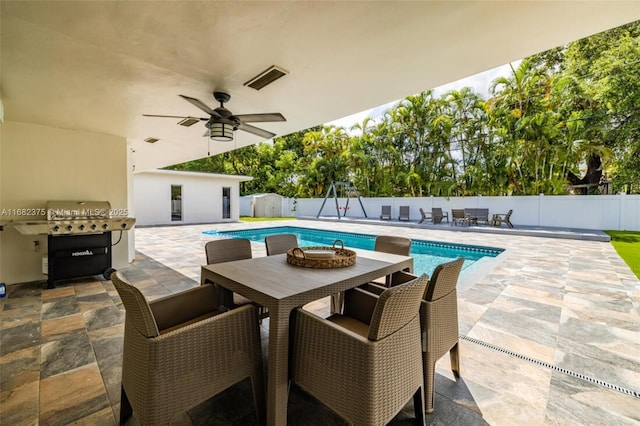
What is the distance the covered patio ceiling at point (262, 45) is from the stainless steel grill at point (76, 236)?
153 cm

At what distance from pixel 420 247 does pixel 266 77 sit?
271 inches

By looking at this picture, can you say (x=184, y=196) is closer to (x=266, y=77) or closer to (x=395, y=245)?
(x=266, y=77)

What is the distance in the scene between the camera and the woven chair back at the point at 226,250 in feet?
8.94

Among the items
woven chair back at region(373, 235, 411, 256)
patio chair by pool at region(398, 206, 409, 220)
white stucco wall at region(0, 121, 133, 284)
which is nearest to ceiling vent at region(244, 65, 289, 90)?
woven chair back at region(373, 235, 411, 256)

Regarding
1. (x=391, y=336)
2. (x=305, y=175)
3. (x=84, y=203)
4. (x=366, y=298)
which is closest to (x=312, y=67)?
(x=366, y=298)

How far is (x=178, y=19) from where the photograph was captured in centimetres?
202

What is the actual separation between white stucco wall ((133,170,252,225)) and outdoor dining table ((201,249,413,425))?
12213mm

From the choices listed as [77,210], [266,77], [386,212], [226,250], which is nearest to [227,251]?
[226,250]

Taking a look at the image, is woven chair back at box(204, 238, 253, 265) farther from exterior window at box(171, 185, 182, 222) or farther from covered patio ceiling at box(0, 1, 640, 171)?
exterior window at box(171, 185, 182, 222)

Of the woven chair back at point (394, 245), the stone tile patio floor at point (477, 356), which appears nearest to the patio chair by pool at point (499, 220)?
the stone tile patio floor at point (477, 356)

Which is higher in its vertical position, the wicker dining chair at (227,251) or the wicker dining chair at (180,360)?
the wicker dining chair at (227,251)

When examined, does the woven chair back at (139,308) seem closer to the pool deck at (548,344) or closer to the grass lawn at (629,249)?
the pool deck at (548,344)

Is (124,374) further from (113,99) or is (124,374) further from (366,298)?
(113,99)

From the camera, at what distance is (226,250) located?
287 centimetres
